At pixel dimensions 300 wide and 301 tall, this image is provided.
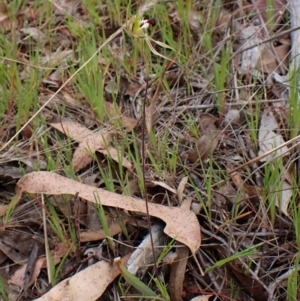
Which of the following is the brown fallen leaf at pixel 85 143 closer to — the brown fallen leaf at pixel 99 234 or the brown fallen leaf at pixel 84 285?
the brown fallen leaf at pixel 99 234

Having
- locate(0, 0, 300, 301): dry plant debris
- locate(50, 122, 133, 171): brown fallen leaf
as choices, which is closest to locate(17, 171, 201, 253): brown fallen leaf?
locate(0, 0, 300, 301): dry plant debris

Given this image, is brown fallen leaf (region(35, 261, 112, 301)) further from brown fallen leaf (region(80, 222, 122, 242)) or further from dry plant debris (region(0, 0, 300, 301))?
brown fallen leaf (region(80, 222, 122, 242))

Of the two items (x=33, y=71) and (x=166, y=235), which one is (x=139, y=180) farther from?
(x=33, y=71)

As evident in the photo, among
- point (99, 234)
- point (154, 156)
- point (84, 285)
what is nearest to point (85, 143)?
point (154, 156)

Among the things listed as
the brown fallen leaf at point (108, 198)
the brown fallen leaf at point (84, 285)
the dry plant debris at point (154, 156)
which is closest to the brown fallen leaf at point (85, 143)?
the dry plant debris at point (154, 156)

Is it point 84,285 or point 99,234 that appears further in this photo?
point 99,234

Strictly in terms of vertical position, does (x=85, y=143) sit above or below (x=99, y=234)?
above

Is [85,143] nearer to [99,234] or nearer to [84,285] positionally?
[99,234]
